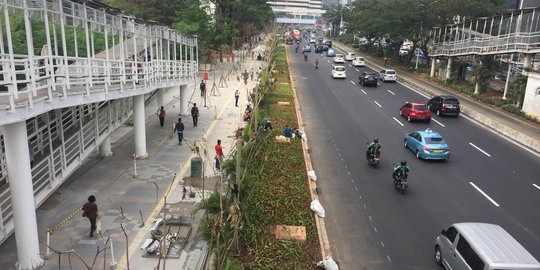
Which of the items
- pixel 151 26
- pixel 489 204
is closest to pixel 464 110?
pixel 489 204

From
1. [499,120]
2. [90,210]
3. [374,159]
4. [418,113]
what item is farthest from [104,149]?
[499,120]

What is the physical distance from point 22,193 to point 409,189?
13091 mm

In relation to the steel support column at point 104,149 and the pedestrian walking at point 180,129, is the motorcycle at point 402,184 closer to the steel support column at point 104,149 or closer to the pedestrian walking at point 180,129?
the pedestrian walking at point 180,129

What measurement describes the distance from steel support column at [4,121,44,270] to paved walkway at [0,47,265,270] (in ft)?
1.75

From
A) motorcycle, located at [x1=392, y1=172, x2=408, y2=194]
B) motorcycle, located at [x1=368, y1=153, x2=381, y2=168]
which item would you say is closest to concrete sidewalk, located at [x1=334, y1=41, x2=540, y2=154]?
motorcycle, located at [x1=368, y1=153, x2=381, y2=168]

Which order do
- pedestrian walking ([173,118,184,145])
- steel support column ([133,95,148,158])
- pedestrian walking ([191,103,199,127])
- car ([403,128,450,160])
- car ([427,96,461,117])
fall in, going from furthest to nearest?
car ([427,96,461,117]) < pedestrian walking ([191,103,199,127]) < pedestrian walking ([173,118,184,145]) < car ([403,128,450,160]) < steel support column ([133,95,148,158])

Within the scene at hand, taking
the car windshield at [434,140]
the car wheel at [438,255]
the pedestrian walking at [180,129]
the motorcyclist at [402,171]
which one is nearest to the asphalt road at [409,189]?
the car wheel at [438,255]

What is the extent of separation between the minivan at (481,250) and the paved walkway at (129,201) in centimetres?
651

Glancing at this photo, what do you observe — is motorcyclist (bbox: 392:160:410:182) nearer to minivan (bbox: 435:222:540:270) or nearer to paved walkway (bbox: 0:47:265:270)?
minivan (bbox: 435:222:540:270)

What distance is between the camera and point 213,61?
50.4 metres

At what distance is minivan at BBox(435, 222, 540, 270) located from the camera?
9656 millimetres

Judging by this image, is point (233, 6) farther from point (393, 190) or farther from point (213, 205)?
point (213, 205)

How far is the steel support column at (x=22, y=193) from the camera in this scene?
10383mm

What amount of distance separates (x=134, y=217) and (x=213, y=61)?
37967 millimetres
